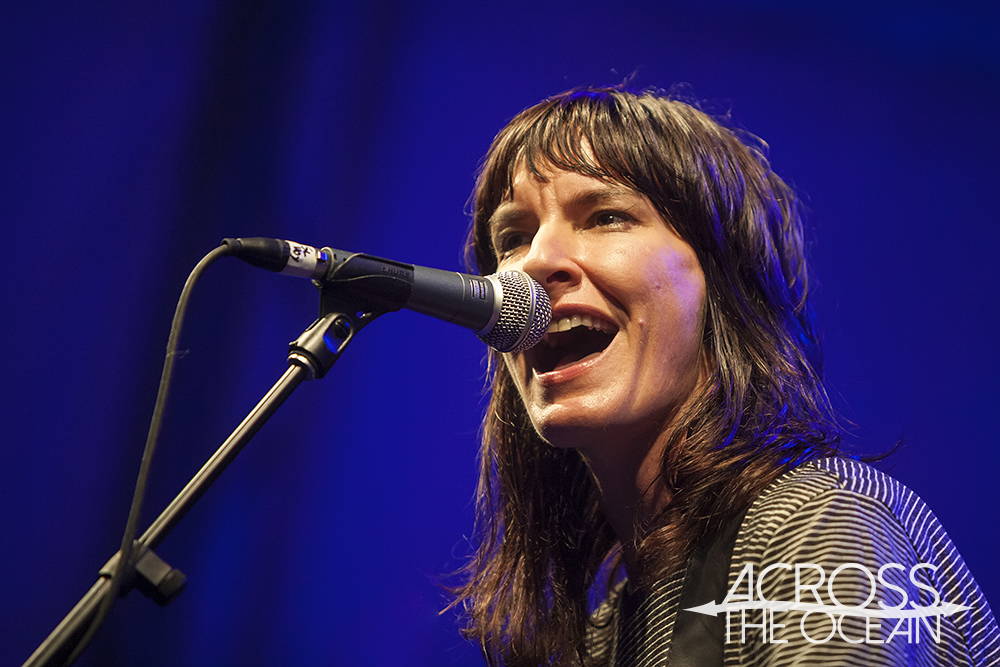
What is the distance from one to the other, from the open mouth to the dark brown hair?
253mm

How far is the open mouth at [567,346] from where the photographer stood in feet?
5.74

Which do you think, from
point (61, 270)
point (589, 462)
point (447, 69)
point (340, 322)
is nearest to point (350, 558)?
point (589, 462)

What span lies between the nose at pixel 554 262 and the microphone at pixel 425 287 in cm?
25

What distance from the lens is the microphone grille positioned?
4.44 ft

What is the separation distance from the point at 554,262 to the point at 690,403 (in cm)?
43

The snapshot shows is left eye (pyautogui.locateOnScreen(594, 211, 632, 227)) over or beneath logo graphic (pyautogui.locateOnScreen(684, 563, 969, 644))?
over

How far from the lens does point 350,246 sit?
246cm

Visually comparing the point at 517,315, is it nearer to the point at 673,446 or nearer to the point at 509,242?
the point at 673,446

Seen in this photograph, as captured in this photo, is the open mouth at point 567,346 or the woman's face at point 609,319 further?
the open mouth at point 567,346

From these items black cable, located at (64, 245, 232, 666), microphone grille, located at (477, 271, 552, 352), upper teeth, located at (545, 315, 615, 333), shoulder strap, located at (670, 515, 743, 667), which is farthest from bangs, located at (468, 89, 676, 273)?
black cable, located at (64, 245, 232, 666)

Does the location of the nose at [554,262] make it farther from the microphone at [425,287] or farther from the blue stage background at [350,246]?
the blue stage background at [350,246]

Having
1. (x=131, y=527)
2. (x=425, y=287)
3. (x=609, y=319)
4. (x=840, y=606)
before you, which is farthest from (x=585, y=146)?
(x=131, y=527)

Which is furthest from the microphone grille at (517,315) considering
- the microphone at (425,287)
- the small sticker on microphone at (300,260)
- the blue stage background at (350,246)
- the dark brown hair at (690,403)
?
the blue stage background at (350,246)

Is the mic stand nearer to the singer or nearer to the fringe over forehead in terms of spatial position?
the singer
